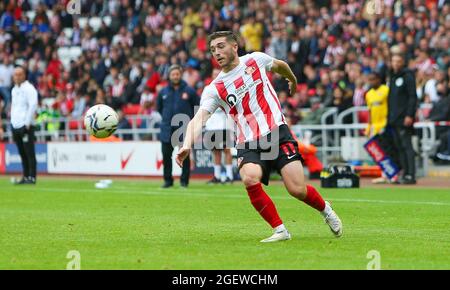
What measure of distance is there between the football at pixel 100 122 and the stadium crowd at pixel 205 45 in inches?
358

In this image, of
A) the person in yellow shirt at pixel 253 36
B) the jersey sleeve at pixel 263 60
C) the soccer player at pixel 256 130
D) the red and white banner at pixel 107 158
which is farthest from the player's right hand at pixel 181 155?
the person in yellow shirt at pixel 253 36

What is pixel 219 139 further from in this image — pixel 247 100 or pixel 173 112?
pixel 247 100

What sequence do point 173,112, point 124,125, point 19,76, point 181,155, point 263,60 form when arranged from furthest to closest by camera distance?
point 124,125 < point 19,76 < point 173,112 < point 263,60 < point 181,155

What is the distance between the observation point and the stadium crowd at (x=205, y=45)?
25.4 meters

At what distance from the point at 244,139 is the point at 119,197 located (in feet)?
25.0

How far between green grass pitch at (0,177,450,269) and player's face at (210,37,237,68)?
6.00 feet

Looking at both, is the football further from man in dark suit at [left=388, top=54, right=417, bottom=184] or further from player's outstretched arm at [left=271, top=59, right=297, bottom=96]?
man in dark suit at [left=388, top=54, right=417, bottom=184]

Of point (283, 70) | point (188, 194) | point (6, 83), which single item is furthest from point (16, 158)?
point (283, 70)

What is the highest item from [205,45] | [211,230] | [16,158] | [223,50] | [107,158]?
[205,45]

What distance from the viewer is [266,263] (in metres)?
8.62

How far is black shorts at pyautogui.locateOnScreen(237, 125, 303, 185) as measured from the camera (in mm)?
10414

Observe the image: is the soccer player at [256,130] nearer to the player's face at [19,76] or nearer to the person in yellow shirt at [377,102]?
the person in yellow shirt at [377,102]

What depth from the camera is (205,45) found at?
3181 centimetres

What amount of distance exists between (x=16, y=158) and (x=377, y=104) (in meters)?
11.6
